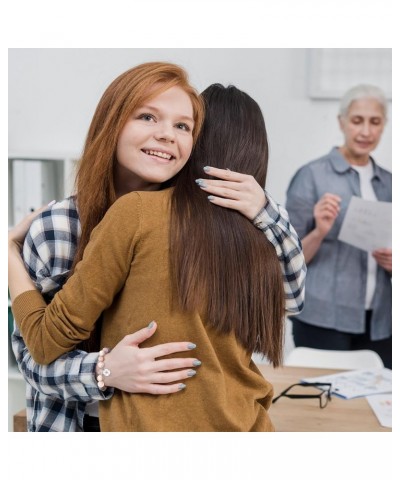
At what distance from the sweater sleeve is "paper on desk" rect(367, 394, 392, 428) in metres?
0.79

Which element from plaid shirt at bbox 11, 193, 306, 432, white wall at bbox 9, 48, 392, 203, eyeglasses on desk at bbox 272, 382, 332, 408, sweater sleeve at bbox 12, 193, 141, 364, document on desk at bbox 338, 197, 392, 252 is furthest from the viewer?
document on desk at bbox 338, 197, 392, 252

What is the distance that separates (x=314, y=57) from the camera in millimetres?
2613

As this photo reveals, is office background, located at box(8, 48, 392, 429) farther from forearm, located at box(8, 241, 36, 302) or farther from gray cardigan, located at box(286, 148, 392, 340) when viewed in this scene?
forearm, located at box(8, 241, 36, 302)

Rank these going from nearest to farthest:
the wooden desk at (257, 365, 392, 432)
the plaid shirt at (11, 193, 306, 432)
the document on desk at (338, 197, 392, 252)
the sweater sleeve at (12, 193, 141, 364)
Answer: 1. the sweater sleeve at (12, 193, 141, 364)
2. the plaid shirt at (11, 193, 306, 432)
3. the wooden desk at (257, 365, 392, 432)
4. the document on desk at (338, 197, 392, 252)

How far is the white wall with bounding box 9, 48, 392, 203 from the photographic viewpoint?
2062mm

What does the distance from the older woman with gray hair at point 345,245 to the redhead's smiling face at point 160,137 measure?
155cm

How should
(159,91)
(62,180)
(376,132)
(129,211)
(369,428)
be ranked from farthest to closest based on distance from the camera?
(376,132) < (62,180) < (369,428) < (159,91) < (129,211)

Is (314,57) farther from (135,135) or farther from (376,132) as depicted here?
(135,135)

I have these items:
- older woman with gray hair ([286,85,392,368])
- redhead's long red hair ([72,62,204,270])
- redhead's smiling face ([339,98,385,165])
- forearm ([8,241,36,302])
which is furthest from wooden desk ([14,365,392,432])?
redhead's smiling face ([339,98,385,165])

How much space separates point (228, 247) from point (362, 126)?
69.6 inches

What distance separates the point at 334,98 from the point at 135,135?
5.79 ft

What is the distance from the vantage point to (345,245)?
8.63 ft

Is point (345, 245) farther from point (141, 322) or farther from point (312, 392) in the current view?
point (141, 322)
